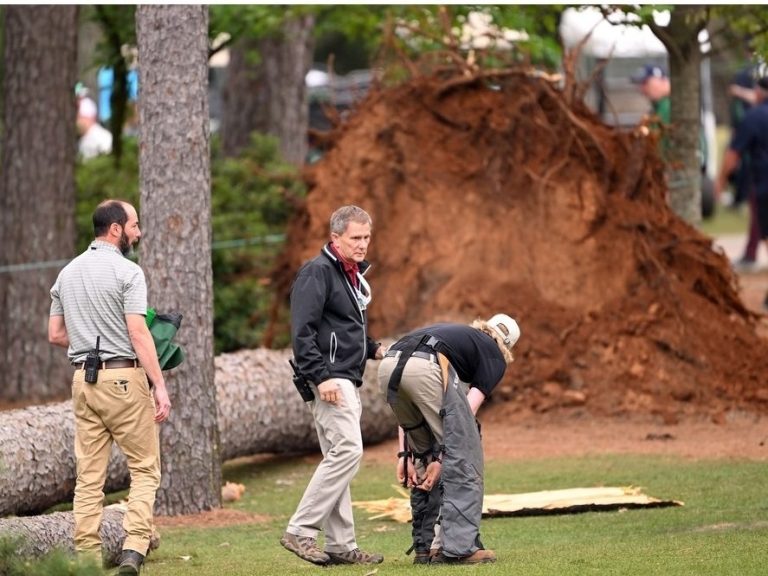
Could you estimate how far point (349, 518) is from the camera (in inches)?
321

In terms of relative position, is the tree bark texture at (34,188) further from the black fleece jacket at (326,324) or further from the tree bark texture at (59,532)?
the black fleece jacket at (326,324)

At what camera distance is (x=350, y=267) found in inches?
317

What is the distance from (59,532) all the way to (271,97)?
1384 centimetres

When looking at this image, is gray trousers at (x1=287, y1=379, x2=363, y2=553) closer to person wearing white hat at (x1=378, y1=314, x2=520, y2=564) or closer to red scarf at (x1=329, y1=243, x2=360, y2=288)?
person wearing white hat at (x1=378, y1=314, x2=520, y2=564)

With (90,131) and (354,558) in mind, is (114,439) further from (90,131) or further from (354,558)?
(90,131)

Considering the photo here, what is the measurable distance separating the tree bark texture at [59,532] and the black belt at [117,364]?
92cm

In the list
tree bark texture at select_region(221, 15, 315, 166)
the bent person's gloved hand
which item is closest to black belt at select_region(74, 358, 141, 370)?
the bent person's gloved hand

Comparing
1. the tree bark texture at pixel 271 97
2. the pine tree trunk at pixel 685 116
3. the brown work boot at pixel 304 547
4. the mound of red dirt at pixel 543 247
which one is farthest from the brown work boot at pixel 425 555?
the tree bark texture at pixel 271 97

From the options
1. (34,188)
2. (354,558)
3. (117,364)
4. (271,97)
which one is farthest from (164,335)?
(271,97)

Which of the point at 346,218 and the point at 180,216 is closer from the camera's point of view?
the point at 346,218

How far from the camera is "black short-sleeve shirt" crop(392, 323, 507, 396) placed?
7.77 meters

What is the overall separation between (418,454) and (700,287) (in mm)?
7227

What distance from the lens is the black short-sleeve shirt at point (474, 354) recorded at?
25.5ft

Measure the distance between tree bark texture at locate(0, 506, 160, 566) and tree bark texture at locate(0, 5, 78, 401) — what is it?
23.3 feet
